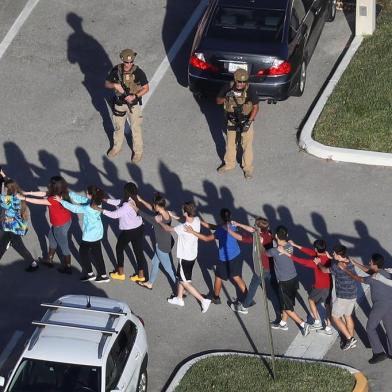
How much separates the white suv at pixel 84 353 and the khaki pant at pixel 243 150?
4268 mm

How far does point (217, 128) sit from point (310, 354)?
536 cm

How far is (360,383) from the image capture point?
13.4 m

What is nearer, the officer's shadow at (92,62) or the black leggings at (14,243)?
the black leggings at (14,243)

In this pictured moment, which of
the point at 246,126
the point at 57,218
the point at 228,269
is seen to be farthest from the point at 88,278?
the point at 246,126

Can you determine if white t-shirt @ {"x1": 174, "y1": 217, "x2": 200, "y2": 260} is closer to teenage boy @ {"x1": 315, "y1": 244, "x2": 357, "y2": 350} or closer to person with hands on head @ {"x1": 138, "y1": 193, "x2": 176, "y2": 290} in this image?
person with hands on head @ {"x1": 138, "y1": 193, "x2": 176, "y2": 290}

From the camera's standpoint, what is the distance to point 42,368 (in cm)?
1245

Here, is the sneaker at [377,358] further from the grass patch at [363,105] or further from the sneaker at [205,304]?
the grass patch at [363,105]

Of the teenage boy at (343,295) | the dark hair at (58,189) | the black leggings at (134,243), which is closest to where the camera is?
the teenage boy at (343,295)

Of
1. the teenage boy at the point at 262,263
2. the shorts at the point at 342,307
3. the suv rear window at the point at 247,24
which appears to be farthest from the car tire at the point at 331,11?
the shorts at the point at 342,307

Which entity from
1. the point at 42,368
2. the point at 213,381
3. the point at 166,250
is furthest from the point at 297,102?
the point at 42,368

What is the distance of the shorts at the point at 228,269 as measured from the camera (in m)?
14.5

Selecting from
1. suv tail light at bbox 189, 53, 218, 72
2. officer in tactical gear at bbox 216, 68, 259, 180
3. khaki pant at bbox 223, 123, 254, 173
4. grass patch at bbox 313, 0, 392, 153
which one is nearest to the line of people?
khaki pant at bbox 223, 123, 254, 173

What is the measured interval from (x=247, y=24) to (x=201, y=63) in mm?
1097

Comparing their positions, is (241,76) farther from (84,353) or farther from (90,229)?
(84,353)
